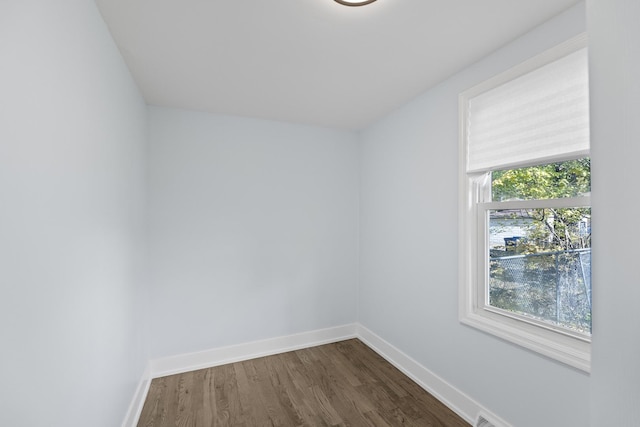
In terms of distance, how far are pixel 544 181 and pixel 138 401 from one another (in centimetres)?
315

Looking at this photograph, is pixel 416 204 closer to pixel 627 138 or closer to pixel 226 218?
pixel 226 218

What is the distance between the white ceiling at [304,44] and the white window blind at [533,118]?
0.95ft

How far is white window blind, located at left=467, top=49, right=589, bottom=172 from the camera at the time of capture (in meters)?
1.44

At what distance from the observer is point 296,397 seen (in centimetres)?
226

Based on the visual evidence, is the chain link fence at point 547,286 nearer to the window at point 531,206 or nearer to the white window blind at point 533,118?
the window at point 531,206

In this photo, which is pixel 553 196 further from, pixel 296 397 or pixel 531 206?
pixel 296 397

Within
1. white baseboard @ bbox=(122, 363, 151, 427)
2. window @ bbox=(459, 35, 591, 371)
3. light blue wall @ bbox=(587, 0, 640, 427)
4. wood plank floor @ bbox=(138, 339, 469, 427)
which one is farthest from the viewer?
wood plank floor @ bbox=(138, 339, 469, 427)

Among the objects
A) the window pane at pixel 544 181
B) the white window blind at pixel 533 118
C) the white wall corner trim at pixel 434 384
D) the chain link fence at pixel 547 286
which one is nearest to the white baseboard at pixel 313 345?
the white wall corner trim at pixel 434 384

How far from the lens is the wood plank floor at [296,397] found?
201 centimetres

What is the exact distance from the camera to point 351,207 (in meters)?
3.43

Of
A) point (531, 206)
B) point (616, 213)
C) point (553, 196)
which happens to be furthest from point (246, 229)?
point (616, 213)

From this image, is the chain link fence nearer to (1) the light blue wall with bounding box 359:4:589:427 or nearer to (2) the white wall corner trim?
(1) the light blue wall with bounding box 359:4:589:427

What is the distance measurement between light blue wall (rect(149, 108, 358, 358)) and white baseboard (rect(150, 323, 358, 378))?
2.5 inches

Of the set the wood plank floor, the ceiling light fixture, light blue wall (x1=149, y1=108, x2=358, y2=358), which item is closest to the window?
the wood plank floor
